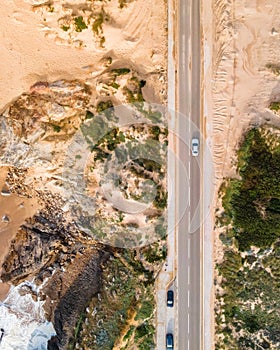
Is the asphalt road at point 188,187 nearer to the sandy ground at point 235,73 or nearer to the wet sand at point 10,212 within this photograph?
the sandy ground at point 235,73

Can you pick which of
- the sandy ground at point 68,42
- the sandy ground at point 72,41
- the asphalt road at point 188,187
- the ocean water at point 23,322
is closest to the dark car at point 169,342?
the asphalt road at point 188,187

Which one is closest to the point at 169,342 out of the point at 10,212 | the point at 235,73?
the point at 10,212

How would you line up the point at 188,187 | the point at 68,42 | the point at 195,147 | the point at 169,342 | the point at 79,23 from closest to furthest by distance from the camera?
the point at 79,23 < the point at 195,147 < the point at 169,342 < the point at 188,187 < the point at 68,42

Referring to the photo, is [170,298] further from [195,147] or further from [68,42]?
[68,42]

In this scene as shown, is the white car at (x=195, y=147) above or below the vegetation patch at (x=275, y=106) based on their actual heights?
below

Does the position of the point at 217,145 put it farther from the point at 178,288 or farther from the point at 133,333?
the point at 133,333

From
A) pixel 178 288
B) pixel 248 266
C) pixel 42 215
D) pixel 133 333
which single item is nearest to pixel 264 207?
pixel 248 266

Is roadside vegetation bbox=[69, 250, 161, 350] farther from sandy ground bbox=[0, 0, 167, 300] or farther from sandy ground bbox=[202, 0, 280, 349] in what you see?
sandy ground bbox=[0, 0, 167, 300]
